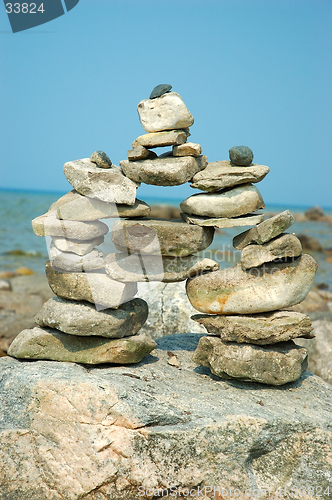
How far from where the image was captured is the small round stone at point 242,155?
473cm

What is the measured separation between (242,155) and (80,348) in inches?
109

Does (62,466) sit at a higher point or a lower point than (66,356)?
lower

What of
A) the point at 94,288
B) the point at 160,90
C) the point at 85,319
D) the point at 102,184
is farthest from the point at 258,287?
the point at 160,90

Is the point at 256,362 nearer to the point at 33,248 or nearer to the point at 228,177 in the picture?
the point at 228,177

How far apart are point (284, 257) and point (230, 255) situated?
14.0 m

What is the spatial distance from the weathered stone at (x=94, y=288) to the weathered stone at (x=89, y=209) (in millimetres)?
633

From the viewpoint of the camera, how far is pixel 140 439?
405 centimetres

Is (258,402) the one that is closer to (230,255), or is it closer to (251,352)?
(251,352)

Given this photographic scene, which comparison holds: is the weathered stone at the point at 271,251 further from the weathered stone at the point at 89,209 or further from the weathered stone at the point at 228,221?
the weathered stone at the point at 89,209

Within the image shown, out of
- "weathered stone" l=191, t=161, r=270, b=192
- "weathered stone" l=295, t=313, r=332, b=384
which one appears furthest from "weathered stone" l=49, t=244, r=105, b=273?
"weathered stone" l=295, t=313, r=332, b=384

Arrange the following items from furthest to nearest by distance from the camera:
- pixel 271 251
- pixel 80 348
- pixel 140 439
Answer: pixel 80 348 → pixel 271 251 → pixel 140 439

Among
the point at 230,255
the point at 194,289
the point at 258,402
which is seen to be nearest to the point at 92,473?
the point at 258,402

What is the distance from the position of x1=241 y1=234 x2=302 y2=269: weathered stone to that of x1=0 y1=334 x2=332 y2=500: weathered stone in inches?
56.2

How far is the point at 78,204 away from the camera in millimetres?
4758
